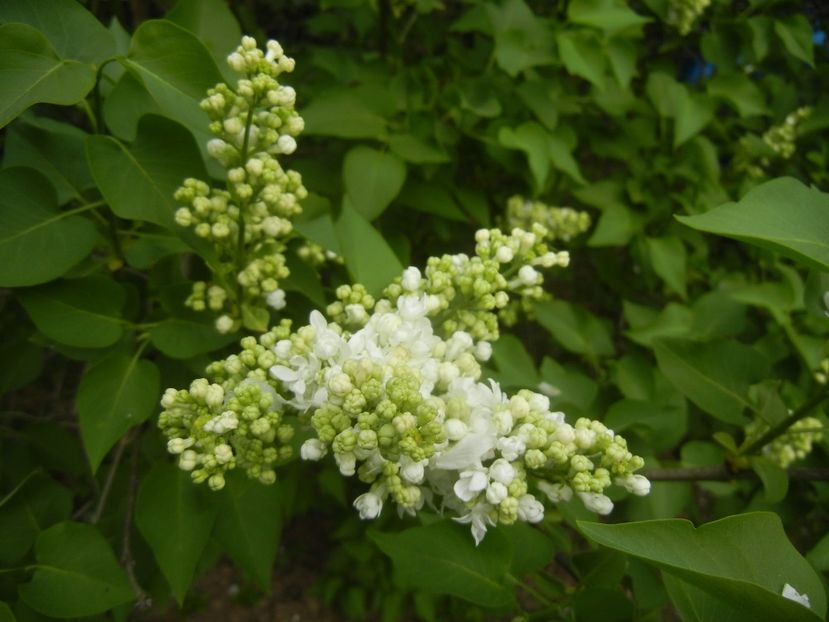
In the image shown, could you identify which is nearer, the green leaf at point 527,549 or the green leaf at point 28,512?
the green leaf at point 527,549

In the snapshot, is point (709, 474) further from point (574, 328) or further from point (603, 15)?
point (603, 15)

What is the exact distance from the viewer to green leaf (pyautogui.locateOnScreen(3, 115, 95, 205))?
172 centimetres

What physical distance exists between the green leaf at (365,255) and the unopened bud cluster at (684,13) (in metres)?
2.10

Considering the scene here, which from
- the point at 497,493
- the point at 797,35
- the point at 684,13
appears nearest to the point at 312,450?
the point at 497,493

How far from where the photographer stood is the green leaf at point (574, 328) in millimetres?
2576

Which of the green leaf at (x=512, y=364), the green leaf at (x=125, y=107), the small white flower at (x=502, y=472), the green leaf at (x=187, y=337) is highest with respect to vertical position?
the green leaf at (x=125, y=107)

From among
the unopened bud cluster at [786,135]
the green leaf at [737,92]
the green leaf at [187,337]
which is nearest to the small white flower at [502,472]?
the green leaf at [187,337]

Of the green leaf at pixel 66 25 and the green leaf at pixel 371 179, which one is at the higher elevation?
the green leaf at pixel 66 25

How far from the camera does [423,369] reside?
120 cm

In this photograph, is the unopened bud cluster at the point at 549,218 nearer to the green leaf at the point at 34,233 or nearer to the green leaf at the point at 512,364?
the green leaf at the point at 512,364

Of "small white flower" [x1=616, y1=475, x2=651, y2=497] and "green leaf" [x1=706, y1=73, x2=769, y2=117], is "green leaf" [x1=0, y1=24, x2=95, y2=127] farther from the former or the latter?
"green leaf" [x1=706, y1=73, x2=769, y2=117]

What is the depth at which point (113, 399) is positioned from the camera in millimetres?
1541

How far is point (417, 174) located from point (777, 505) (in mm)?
1837

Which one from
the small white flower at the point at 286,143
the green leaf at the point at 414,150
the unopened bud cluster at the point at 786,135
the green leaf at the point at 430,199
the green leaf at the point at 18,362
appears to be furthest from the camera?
the unopened bud cluster at the point at 786,135
